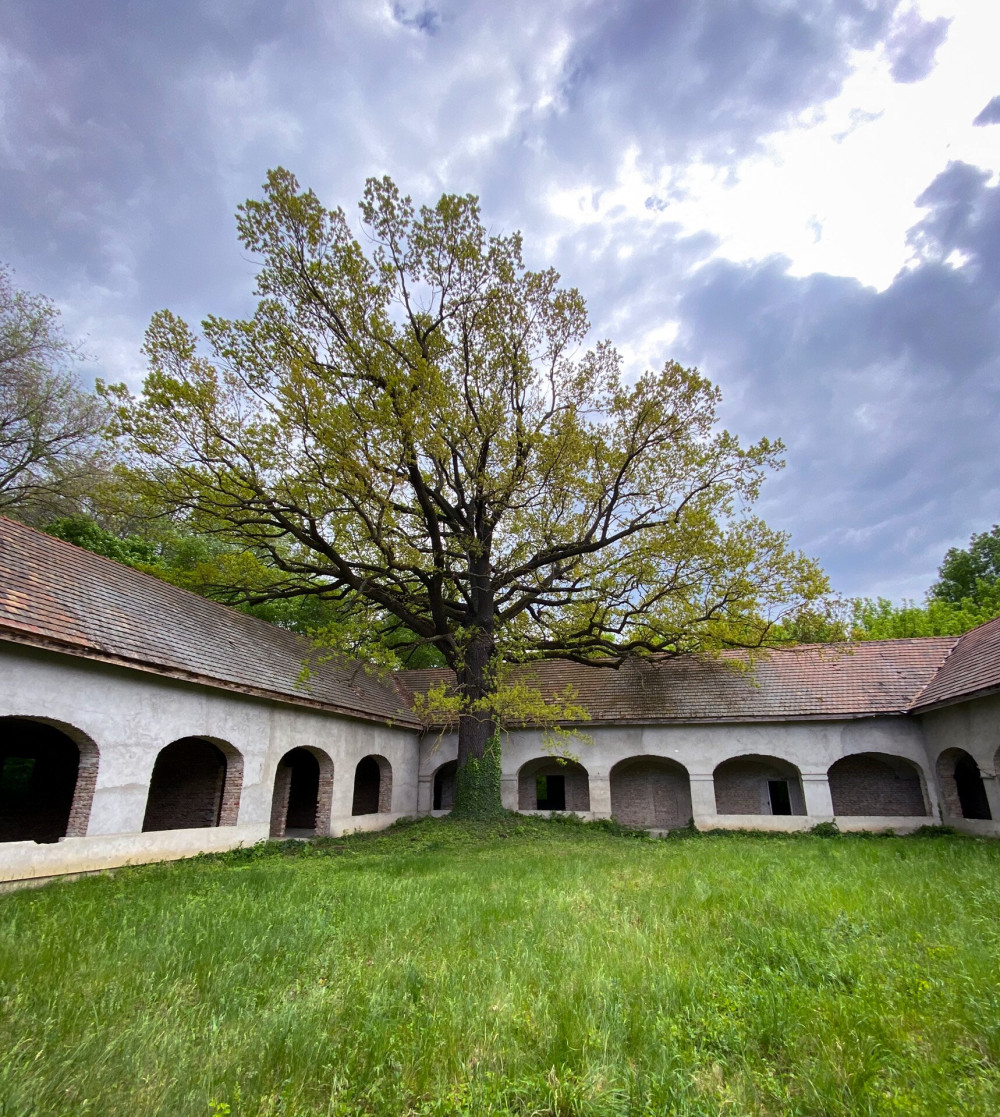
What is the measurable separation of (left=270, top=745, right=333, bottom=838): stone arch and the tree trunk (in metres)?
3.29

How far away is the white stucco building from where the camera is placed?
31.1 ft

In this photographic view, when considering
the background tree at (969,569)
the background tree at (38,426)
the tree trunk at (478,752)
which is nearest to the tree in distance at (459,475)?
the tree trunk at (478,752)

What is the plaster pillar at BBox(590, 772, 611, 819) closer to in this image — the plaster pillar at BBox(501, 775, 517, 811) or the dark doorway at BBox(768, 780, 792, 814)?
the plaster pillar at BBox(501, 775, 517, 811)

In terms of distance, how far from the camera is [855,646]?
758 inches

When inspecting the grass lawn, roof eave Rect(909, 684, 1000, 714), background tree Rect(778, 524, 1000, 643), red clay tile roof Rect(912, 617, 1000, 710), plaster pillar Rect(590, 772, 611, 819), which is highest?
background tree Rect(778, 524, 1000, 643)

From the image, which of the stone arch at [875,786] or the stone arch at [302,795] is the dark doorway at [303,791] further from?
the stone arch at [875,786]

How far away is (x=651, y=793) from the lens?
19.1 meters

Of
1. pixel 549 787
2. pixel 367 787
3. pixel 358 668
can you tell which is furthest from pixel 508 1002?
pixel 549 787

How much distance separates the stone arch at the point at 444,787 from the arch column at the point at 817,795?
11110 mm

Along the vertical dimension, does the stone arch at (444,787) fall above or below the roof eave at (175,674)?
below

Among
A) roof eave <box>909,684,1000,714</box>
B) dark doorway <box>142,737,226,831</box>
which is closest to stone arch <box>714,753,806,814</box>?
roof eave <box>909,684,1000,714</box>

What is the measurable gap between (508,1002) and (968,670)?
16052mm

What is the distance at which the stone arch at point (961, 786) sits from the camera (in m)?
15.4

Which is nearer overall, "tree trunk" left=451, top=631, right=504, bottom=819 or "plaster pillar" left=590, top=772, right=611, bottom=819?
"tree trunk" left=451, top=631, right=504, bottom=819
